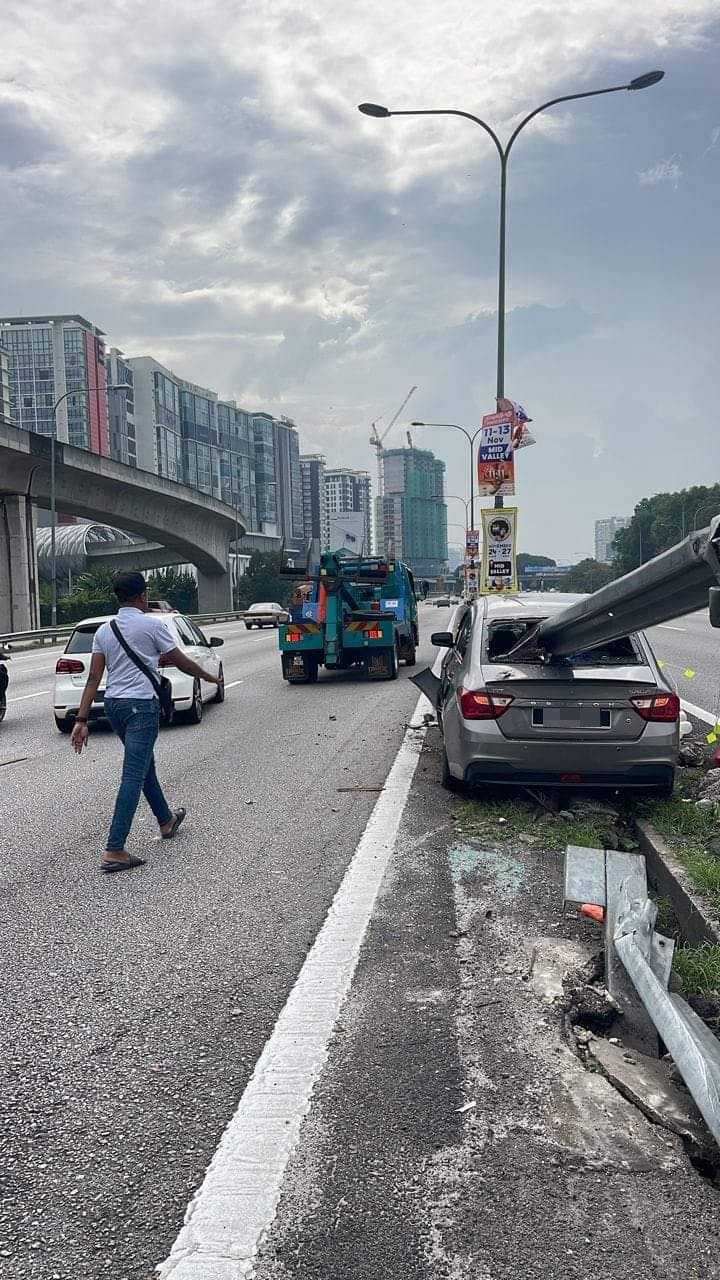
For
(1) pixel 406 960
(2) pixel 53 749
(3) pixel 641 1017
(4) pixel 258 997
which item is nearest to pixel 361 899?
(1) pixel 406 960

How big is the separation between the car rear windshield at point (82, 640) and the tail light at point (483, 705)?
686 cm

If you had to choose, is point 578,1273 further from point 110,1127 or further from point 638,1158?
point 110,1127

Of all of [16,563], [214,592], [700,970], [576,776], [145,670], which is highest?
[16,563]

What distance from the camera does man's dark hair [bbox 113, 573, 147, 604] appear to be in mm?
6637

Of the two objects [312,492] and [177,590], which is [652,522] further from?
[312,492]

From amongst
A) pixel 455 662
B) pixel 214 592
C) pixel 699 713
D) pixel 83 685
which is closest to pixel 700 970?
pixel 455 662

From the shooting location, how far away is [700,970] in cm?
418

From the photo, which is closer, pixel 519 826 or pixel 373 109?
pixel 519 826

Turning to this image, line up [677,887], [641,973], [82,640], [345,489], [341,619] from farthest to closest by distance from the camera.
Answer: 1. [345,489]
2. [341,619]
3. [82,640]
4. [677,887]
5. [641,973]

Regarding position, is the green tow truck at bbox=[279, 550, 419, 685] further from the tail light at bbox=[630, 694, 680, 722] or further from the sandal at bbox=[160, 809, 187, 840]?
the tail light at bbox=[630, 694, 680, 722]

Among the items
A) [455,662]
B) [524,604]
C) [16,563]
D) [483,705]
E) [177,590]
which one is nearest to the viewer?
[483,705]

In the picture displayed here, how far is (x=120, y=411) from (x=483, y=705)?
6592 inches

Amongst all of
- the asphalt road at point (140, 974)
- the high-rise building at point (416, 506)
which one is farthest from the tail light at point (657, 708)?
the high-rise building at point (416, 506)

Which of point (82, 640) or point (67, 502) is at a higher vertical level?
point (67, 502)
